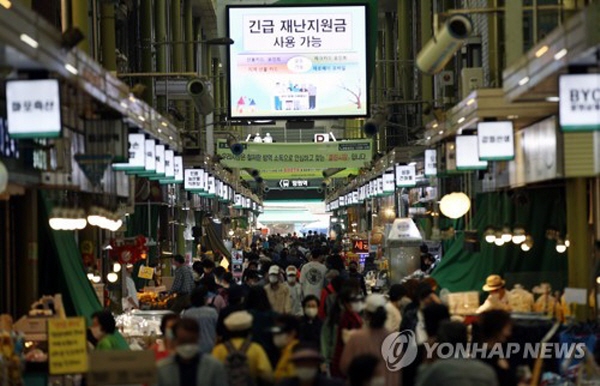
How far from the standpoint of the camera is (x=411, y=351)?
11.2 meters

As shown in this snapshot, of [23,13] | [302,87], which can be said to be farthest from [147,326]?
[302,87]

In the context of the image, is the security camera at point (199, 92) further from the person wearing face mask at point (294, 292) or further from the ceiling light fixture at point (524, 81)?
the ceiling light fixture at point (524, 81)

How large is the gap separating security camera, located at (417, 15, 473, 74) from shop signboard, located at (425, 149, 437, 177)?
15.0 ft

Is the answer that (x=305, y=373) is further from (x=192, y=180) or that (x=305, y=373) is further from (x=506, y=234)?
(x=192, y=180)

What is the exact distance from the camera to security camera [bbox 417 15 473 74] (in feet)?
48.3

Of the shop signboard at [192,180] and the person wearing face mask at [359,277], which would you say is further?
the shop signboard at [192,180]

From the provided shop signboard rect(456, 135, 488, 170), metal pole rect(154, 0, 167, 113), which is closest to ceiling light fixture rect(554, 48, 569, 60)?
shop signboard rect(456, 135, 488, 170)

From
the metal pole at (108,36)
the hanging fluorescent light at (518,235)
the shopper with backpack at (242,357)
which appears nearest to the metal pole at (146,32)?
the metal pole at (108,36)

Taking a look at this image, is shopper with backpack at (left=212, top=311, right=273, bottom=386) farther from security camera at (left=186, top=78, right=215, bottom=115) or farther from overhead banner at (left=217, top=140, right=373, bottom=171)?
overhead banner at (left=217, top=140, right=373, bottom=171)

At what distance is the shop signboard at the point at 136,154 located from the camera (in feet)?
55.1

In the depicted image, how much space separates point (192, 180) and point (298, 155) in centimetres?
810

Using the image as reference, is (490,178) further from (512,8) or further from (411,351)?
(411,351)
